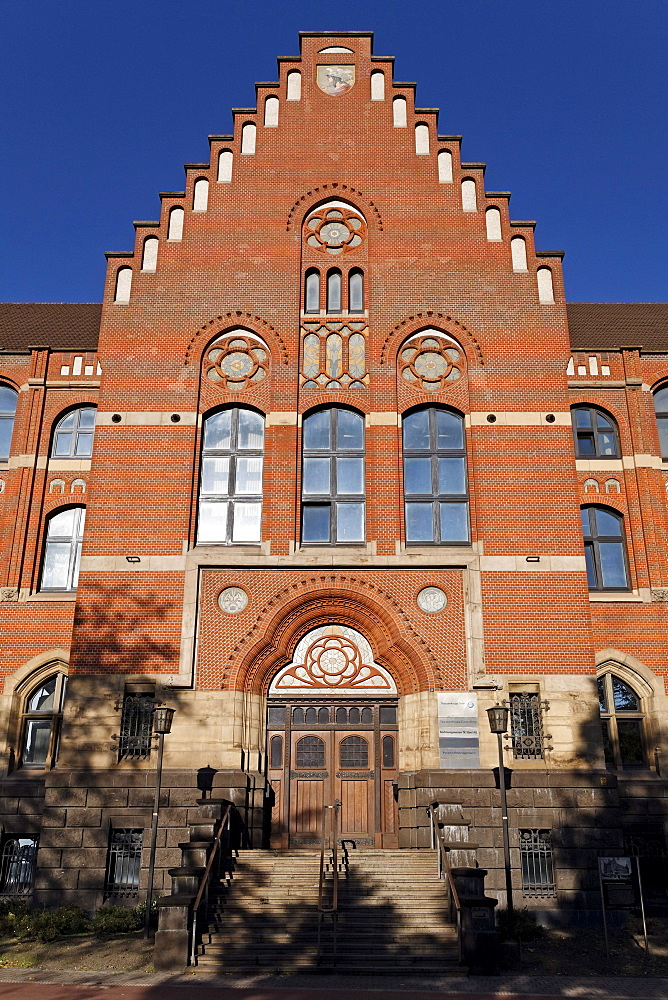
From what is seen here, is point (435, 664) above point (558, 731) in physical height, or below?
above

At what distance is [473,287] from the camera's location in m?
20.5

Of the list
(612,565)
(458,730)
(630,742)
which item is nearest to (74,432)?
(458,730)

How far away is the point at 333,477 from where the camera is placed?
19.4 metres

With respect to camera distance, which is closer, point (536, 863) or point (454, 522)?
point (536, 863)

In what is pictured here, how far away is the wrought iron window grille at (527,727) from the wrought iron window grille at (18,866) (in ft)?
32.6

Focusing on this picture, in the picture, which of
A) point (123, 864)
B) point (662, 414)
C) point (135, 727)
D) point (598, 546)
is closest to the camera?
point (123, 864)

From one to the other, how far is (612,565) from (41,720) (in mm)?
13462

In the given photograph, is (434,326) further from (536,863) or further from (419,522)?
(536,863)

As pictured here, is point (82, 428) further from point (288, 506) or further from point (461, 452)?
point (461, 452)

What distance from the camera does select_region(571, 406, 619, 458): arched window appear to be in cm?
2188

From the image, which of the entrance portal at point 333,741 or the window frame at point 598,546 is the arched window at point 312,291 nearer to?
the entrance portal at point 333,741

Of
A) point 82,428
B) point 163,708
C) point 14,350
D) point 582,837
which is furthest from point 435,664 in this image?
point 14,350

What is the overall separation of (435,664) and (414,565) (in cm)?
204

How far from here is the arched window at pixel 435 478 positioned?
19.0 meters
